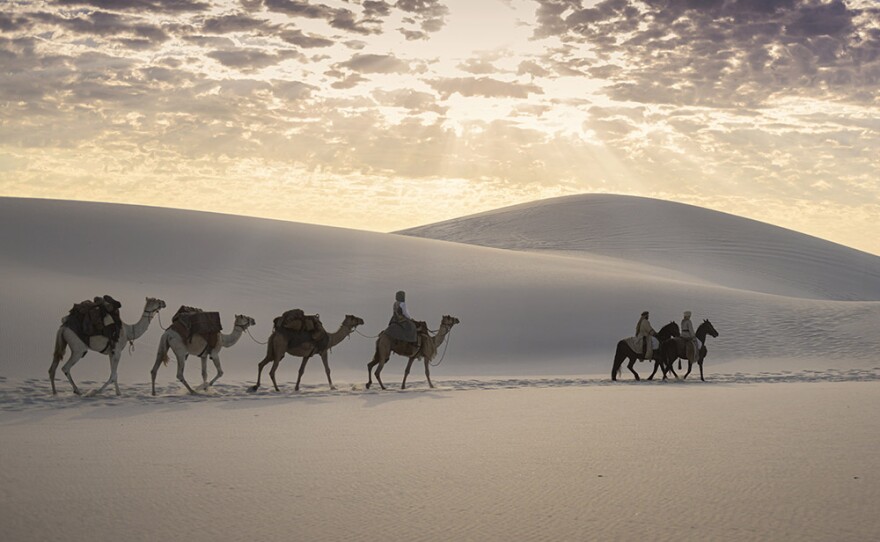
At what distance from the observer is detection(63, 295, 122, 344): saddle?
17.2m

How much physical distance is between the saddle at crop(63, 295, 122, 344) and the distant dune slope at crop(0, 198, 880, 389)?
4.96 meters

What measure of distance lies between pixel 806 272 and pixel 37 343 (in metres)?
58.6

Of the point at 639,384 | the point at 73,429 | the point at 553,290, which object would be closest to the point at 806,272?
the point at 553,290

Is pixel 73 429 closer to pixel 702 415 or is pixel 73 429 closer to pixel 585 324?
pixel 702 415

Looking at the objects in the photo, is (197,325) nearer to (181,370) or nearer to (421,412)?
(181,370)

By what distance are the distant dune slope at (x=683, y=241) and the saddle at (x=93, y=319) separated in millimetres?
42735

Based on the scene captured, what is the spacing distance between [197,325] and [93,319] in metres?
1.95

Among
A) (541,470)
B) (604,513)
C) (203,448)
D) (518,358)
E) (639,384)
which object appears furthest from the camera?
(518,358)

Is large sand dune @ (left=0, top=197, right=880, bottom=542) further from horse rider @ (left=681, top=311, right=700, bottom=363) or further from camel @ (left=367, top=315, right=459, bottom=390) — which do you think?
camel @ (left=367, top=315, right=459, bottom=390)

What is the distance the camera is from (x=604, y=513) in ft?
23.1

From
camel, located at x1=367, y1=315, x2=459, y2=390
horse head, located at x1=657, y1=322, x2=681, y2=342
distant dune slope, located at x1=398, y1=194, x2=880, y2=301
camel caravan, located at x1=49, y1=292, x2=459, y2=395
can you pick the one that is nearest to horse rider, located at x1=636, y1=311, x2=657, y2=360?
horse head, located at x1=657, y1=322, x2=681, y2=342

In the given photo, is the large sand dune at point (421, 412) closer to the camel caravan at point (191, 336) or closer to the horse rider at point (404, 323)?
the camel caravan at point (191, 336)

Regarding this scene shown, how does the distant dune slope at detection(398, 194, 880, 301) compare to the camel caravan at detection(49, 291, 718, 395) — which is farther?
the distant dune slope at detection(398, 194, 880, 301)

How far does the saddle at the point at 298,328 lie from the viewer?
19.5 m
